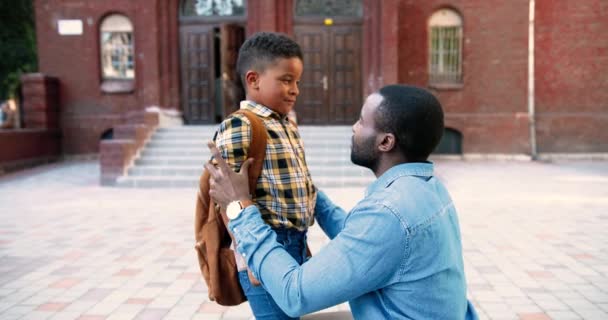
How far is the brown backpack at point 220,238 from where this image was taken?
6.07 ft

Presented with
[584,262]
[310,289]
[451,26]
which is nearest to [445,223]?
[310,289]

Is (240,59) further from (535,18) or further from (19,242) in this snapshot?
(535,18)

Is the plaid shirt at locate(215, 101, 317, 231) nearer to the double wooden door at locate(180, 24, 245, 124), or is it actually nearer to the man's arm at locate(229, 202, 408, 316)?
the man's arm at locate(229, 202, 408, 316)

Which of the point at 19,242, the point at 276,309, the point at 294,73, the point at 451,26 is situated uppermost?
the point at 451,26

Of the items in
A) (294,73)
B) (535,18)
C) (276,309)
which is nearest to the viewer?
(276,309)

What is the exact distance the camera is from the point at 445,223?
1517 mm

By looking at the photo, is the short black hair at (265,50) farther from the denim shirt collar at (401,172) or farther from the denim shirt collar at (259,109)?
the denim shirt collar at (401,172)

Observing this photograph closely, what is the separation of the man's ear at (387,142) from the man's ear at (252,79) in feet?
2.29

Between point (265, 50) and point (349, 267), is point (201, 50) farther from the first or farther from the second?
point (349, 267)

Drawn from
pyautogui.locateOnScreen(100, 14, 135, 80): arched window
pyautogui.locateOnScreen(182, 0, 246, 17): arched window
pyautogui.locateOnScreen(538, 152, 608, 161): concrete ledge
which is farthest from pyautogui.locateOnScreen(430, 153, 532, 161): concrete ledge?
pyautogui.locateOnScreen(100, 14, 135, 80): arched window

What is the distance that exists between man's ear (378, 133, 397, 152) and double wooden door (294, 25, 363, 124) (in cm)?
1335

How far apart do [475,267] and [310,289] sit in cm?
366

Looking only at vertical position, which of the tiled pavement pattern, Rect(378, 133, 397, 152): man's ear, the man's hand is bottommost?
the tiled pavement pattern

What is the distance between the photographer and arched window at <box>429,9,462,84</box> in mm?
15016
